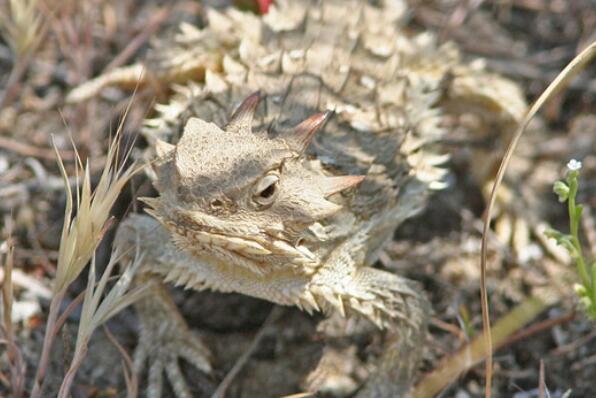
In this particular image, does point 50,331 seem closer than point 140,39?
Yes

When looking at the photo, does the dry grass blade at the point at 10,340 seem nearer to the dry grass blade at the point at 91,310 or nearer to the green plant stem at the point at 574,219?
the dry grass blade at the point at 91,310

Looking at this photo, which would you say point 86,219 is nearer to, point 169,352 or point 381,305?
point 169,352

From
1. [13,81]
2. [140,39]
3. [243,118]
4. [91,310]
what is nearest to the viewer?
[91,310]

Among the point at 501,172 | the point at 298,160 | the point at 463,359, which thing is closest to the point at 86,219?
the point at 298,160

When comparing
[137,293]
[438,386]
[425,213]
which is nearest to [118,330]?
[137,293]

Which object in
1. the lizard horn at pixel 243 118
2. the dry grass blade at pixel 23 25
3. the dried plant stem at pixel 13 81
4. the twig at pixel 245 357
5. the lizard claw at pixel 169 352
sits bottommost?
the lizard claw at pixel 169 352

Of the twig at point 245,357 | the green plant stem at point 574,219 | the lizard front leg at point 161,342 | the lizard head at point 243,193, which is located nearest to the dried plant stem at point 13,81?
the lizard front leg at point 161,342

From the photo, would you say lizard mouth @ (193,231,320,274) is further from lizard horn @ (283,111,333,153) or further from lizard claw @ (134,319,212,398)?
lizard claw @ (134,319,212,398)
